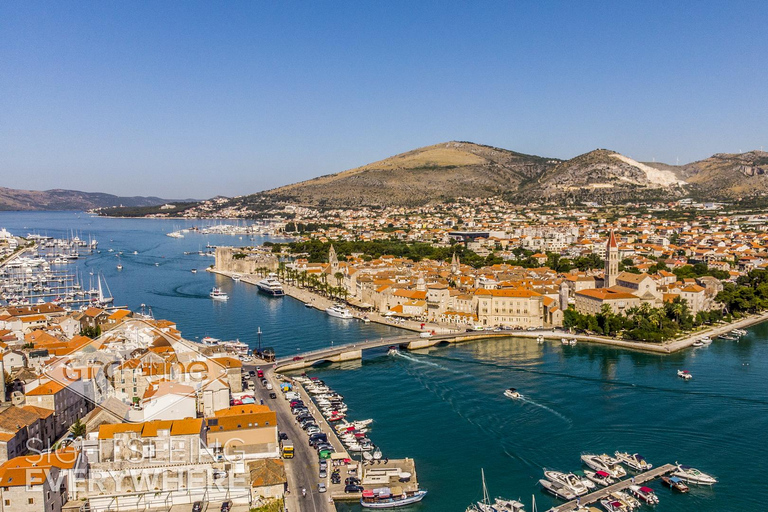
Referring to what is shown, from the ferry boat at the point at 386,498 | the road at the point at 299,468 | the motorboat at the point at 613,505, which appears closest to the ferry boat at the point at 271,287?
the road at the point at 299,468

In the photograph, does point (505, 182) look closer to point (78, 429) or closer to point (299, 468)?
point (299, 468)

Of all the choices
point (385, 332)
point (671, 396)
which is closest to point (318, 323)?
point (385, 332)

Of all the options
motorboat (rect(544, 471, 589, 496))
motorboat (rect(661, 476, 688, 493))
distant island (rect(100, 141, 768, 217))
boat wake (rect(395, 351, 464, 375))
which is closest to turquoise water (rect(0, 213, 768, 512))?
boat wake (rect(395, 351, 464, 375))

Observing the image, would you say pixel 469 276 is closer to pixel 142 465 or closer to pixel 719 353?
pixel 719 353

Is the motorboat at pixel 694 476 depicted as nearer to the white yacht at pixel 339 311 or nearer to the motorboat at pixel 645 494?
the motorboat at pixel 645 494

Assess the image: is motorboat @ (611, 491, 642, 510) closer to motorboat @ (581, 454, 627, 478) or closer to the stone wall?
motorboat @ (581, 454, 627, 478)
